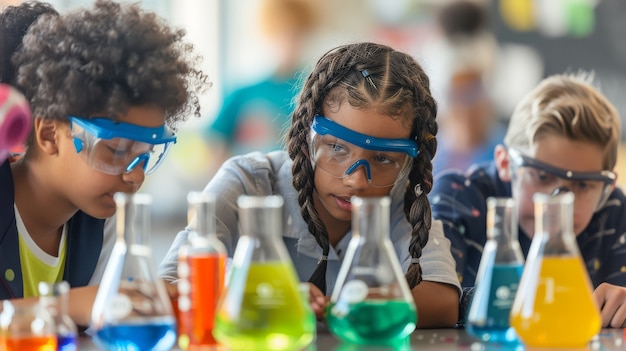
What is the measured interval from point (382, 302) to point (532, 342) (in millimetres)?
241

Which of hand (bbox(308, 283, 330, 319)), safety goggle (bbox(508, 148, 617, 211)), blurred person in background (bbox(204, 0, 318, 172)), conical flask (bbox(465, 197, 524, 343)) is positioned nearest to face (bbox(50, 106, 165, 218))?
hand (bbox(308, 283, 330, 319))

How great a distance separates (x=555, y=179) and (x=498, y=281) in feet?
3.17

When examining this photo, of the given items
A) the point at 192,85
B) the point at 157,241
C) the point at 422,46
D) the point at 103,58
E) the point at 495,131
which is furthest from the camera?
the point at 422,46

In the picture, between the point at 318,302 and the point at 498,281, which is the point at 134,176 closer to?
the point at 318,302

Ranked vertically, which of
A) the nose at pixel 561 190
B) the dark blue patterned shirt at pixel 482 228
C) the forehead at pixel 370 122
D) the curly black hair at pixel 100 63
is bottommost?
the dark blue patterned shirt at pixel 482 228

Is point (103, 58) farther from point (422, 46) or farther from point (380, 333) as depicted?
point (422, 46)

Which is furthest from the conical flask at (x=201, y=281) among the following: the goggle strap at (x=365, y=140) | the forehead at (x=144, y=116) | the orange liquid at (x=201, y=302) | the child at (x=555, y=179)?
the child at (x=555, y=179)

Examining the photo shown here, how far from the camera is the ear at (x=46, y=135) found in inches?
78.2

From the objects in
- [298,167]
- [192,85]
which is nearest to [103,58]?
[192,85]

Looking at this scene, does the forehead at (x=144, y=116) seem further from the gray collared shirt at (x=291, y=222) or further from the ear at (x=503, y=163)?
the ear at (x=503, y=163)

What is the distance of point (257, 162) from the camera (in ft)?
7.55

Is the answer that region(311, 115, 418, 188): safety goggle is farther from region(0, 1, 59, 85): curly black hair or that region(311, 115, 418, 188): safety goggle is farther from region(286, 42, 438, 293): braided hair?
region(0, 1, 59, 85): curly black hair

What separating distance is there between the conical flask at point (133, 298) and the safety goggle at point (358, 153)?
74cm

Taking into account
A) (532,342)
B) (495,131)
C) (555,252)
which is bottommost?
(495,131)
